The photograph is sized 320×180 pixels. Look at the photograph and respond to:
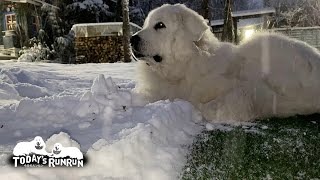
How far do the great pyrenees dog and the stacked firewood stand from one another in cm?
1358

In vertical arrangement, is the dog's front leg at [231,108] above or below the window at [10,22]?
below

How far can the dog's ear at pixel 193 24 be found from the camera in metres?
4.60

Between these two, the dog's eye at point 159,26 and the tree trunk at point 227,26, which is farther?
the tree trunk at point 227,26

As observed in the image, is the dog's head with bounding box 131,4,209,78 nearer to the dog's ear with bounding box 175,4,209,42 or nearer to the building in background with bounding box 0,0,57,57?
the dog's ear with bounding box 175,4,209,42

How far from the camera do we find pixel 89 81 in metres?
7.75

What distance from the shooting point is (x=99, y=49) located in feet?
59.9

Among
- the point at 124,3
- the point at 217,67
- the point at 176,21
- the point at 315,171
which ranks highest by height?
the point at 124,3

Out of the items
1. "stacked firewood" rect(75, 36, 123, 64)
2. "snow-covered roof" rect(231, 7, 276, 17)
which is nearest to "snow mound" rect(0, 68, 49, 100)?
"stacked firewood" rect(75, 36, 123, 64)

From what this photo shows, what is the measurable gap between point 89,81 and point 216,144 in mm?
5120

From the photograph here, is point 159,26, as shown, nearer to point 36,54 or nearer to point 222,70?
point 222,70

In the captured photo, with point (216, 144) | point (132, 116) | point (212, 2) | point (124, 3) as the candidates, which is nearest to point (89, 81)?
point (132, 116)

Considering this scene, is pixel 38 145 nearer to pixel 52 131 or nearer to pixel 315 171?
pixel 52 131

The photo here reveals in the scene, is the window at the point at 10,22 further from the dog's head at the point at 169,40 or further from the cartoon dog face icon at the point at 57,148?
the cartoon dog face icon at the point at 57,148

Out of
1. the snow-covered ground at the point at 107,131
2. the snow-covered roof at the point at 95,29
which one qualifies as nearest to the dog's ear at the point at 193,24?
the snow-covered ground at the point at 107,131
